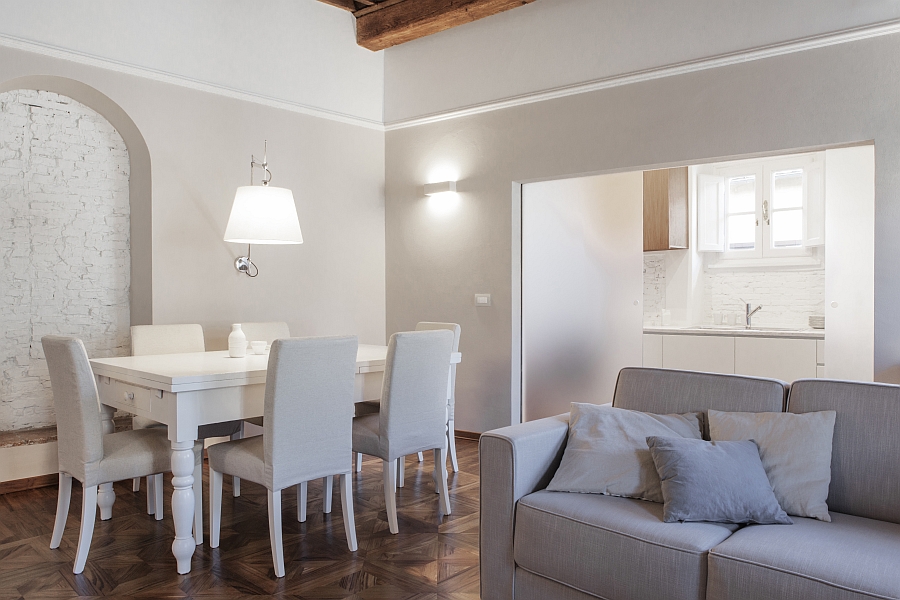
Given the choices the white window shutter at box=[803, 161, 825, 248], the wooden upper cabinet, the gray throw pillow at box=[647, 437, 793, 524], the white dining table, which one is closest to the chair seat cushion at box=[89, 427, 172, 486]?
the white dining table

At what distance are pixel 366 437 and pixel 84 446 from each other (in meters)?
1.17

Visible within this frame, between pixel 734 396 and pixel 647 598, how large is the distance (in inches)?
32.7

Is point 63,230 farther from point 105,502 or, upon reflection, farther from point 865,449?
→ point 865,449

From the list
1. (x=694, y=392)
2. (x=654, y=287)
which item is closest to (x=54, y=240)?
(x=694, y=392)

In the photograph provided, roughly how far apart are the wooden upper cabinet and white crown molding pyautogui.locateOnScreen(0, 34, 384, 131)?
8.02ft

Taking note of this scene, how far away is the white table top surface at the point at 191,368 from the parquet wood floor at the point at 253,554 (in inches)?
28.3

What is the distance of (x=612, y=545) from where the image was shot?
6.62 feet

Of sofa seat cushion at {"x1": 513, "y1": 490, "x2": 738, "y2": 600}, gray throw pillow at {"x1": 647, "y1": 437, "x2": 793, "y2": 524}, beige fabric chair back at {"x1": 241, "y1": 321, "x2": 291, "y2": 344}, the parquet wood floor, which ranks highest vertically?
beige fabric chair back at {"x1": 241, "y1": 321, "x2": 291, "y2": 344}

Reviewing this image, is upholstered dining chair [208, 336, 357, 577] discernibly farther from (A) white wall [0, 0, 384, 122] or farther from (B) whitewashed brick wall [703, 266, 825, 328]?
(B) whitewashed brick wall [703, 266, 825, 328]

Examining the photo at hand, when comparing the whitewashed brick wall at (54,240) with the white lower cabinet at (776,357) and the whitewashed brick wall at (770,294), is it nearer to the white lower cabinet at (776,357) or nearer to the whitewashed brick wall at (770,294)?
the white lower cabinet at (776,357)

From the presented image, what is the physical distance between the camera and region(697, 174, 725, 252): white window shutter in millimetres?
6258

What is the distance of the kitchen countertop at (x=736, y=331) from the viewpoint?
17.2ft

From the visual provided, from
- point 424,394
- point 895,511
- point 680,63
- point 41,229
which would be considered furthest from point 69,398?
point 680,63

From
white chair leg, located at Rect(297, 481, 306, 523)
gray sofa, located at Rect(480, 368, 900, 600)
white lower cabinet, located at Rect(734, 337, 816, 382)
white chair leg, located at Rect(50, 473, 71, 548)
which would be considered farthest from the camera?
white lower cabinet, located at Rect(734, 337, 816, 382)
